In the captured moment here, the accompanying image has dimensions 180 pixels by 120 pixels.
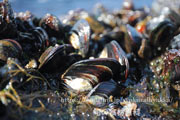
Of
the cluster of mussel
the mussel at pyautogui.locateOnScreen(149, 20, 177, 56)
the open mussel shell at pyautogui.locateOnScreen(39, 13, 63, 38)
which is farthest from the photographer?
the mussel at pyautogui.locateOnScreen(149, 20, 177, 56)

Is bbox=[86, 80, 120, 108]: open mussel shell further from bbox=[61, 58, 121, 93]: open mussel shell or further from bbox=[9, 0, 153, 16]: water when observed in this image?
bbox=[9, 0, 153, 16]: water

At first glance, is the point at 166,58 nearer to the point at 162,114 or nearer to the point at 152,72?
the point at 152,72

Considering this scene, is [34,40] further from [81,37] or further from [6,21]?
[81,37]

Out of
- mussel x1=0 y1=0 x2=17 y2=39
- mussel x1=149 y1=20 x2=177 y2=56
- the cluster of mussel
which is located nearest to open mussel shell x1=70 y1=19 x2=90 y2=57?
the cluster of mussel

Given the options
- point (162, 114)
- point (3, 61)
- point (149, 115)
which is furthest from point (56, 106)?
point (162, 114)

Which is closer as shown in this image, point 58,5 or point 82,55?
point 82,55

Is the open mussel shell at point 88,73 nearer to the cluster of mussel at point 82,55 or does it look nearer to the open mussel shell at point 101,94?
the cluster of mussel at point 82,55

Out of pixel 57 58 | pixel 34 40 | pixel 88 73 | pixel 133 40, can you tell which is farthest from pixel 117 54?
pixel 34 40
